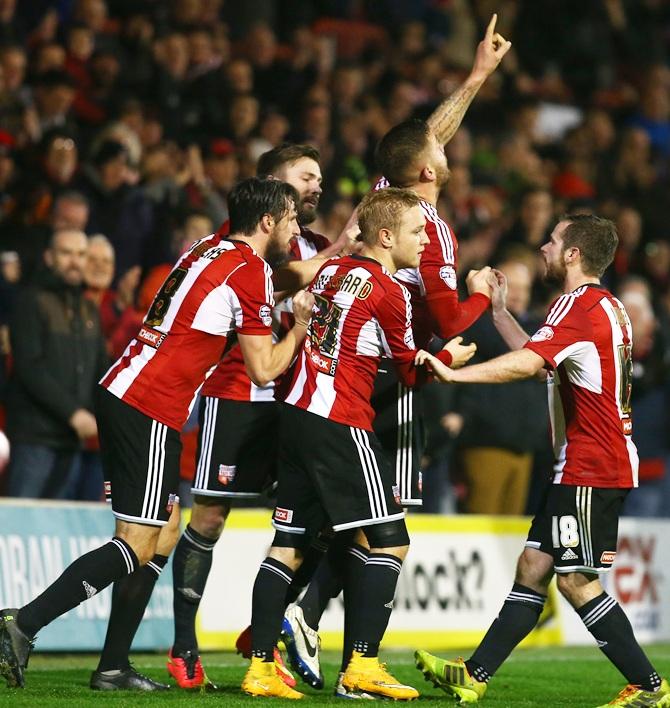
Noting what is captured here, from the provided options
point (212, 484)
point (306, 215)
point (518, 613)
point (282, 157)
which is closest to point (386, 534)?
point (518, 613)

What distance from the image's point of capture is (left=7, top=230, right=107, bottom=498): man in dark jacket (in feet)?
32.9

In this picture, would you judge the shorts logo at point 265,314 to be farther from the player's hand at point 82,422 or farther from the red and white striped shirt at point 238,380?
the player's hand at point 82,422

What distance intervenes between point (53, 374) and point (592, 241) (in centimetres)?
445

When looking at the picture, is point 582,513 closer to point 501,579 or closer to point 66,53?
point 501,579

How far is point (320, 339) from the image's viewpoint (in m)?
7.05

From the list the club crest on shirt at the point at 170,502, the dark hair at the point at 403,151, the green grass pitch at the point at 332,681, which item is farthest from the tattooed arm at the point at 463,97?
the green grass pitch at the point at 332,681

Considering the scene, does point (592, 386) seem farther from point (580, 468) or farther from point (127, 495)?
point (127, 495)

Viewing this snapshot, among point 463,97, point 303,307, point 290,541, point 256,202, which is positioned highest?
point 463,97

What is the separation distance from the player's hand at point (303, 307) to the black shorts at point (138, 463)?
842 mm

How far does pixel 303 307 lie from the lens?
706cm

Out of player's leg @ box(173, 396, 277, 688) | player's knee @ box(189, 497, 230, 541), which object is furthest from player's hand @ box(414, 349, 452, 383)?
player's knee @ box(189, 497, 230, 541)

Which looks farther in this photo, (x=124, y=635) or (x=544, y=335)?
(x=124, y=635)

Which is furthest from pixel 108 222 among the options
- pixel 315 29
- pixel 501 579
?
pixel 315 29

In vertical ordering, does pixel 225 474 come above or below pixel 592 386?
below
